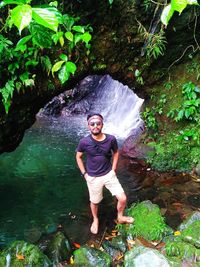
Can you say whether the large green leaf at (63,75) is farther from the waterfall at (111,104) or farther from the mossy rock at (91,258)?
the waterfall at (111,104)

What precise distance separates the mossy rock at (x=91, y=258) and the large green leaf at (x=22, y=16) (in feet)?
11.4

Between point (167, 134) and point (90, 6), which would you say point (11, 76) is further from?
point (167, 134)

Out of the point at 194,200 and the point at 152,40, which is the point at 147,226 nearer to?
the point at 194,200

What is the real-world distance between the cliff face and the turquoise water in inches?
43.1

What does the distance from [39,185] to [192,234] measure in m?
3.83

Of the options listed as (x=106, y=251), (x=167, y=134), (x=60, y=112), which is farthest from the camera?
(x=60, y=112)

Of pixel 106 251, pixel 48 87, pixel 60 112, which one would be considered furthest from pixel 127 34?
pixel 60 112

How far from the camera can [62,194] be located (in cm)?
661

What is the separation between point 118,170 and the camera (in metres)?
7.82

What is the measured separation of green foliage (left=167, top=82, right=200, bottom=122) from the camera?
289 inches

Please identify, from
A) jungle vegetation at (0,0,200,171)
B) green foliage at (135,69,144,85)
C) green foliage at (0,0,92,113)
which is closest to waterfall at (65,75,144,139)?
jungle vegetation at (0,0,200,171)

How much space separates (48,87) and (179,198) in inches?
137

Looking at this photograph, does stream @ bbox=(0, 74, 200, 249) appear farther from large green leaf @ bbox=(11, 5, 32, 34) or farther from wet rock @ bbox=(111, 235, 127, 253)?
large green leaf @ bbox=(11, 5, 32, 34)

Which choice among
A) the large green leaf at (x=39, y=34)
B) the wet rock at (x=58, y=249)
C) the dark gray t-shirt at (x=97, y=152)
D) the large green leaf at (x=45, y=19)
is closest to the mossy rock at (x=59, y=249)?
the wet rock at (x=58, y=249)
